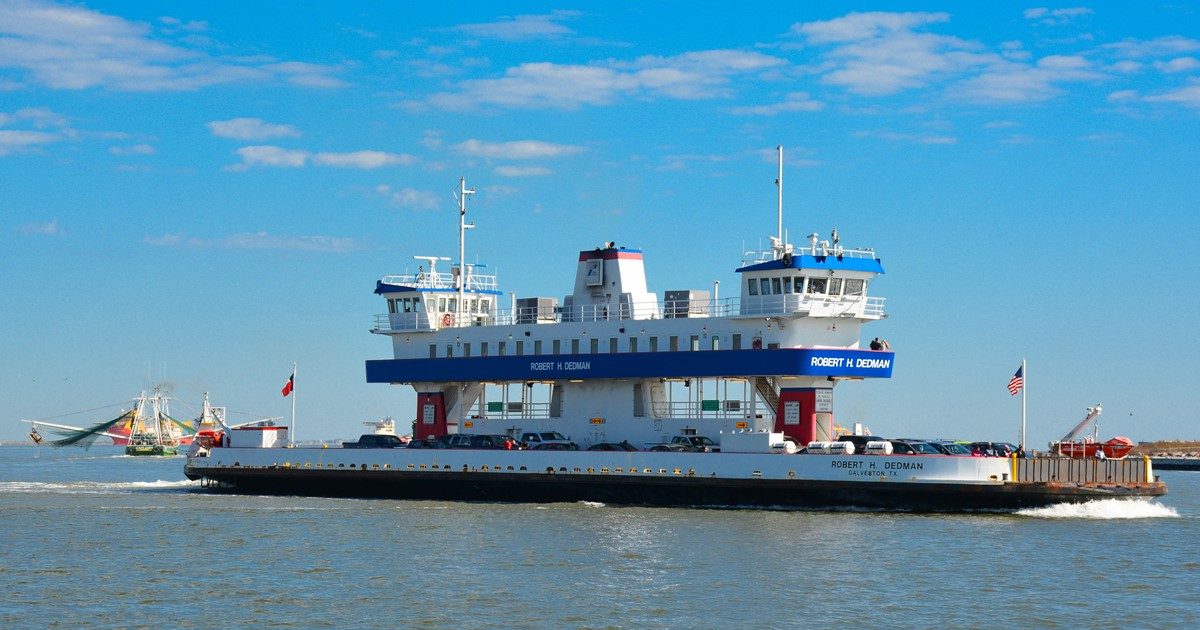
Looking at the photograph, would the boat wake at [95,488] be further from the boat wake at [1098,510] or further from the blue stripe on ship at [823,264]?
the boat wake at [1098,510]

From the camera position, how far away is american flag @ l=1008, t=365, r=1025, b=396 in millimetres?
44188

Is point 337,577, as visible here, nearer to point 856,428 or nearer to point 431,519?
point 431,519

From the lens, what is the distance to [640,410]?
48.5m

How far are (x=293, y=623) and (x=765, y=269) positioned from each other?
23564 mm

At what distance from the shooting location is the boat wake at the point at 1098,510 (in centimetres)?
4062

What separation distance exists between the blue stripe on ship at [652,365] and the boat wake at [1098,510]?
6901 mm

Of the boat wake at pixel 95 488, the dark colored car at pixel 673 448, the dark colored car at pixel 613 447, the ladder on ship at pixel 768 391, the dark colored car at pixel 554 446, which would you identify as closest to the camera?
the dark colored car at pixel 673 448

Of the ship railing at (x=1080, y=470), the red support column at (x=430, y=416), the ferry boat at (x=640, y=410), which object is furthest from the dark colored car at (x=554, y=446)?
the ship railing at (x=1080, y=470)

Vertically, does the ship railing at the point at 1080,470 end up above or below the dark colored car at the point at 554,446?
below

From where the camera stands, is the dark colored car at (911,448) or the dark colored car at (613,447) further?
the dark colored car at (613,447)

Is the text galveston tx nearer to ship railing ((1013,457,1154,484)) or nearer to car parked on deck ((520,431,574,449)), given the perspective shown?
car parked on deck ((520,431,574,449))

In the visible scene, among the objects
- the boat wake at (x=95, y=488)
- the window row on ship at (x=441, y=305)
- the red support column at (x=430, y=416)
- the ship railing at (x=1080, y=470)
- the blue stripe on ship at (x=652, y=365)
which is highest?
the window row on ship at (x=441, y=305)

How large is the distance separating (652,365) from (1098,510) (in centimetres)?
1389

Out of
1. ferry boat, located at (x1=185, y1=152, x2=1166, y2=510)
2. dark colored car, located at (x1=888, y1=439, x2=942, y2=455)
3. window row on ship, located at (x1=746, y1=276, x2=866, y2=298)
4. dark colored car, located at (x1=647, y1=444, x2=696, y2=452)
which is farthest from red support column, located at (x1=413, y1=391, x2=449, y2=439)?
dark colored car, located at (x1=888, y1=439, x2=942, y2=455)
